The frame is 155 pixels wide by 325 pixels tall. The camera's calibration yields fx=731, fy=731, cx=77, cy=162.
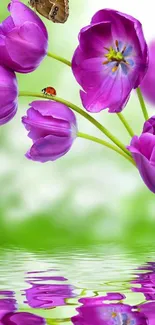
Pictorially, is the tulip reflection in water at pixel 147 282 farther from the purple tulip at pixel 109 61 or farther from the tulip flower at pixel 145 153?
the purple tulip at pixel 109 61

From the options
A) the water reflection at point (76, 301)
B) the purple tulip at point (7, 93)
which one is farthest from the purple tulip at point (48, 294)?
the purple tulip at point (7, 93)

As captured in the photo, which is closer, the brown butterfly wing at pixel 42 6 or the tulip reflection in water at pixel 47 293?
the tulip reflection in water at pixel 47 293

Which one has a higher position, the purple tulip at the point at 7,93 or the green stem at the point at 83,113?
the purple tulip at the point at 7,93

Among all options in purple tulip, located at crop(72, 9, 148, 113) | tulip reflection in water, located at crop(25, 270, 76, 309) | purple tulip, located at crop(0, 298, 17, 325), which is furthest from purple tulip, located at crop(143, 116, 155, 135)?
purple tulip, located at crop(0, 298, 17, 325)

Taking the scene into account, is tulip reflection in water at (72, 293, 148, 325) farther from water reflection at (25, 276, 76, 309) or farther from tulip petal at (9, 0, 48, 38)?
tulip petal at (9, 0, 48, 38)

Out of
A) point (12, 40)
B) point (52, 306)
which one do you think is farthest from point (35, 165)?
point (52, 306)

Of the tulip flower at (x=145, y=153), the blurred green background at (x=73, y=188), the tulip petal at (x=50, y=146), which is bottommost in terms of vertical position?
the blurred green background at (x=73, y=188)

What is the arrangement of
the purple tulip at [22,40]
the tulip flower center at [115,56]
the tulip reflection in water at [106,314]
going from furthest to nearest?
1. the tulip flower center at [115,56]
2. the purple tulip at [22,40]
3. the tulip reflection in water at [106,314]

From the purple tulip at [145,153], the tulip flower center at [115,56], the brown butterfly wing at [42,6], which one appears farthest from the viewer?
the brown butterfly wing at [42,6]
